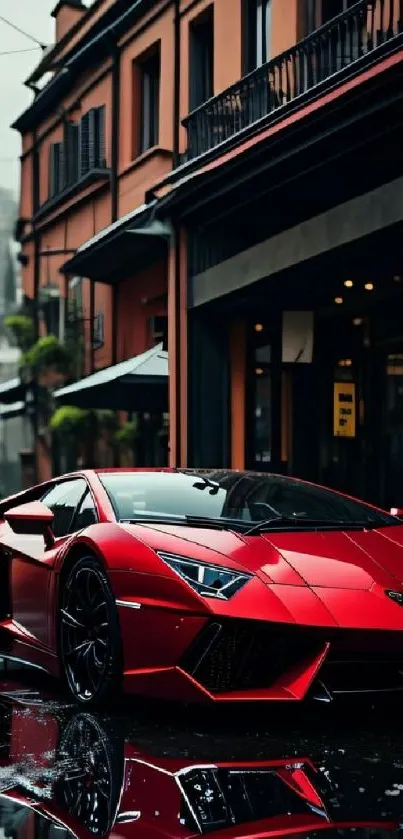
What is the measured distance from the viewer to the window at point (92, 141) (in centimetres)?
2317

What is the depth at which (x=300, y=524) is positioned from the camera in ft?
20.0

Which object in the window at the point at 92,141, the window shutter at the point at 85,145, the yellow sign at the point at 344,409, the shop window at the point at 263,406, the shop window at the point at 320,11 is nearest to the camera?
the shop window at the point at 320,11

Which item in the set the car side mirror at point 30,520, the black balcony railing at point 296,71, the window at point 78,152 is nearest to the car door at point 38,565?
the car side mirror at point 30,520

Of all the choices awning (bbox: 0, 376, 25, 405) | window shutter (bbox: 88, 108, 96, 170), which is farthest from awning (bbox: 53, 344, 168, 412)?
awning (bbox: 0, 376, 25, 405)

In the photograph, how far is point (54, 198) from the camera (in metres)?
25.9

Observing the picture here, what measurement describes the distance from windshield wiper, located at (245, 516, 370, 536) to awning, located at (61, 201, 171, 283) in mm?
11052

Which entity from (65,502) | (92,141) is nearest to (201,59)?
(92,141)

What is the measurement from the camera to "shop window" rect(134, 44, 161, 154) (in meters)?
21.3

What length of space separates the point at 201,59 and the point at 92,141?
4932mm

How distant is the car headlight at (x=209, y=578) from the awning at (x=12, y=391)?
21226mm

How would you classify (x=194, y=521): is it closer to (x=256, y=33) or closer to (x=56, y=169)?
(x=256, y=33)

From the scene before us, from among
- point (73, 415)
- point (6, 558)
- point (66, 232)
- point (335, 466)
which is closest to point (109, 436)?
point (73, 415)

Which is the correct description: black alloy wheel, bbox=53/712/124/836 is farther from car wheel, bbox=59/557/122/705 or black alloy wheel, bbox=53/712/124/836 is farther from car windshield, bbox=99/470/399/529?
car windshield, bbox=99/470/399/529

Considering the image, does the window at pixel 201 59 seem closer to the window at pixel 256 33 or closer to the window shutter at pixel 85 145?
the window at pixel 256 33
